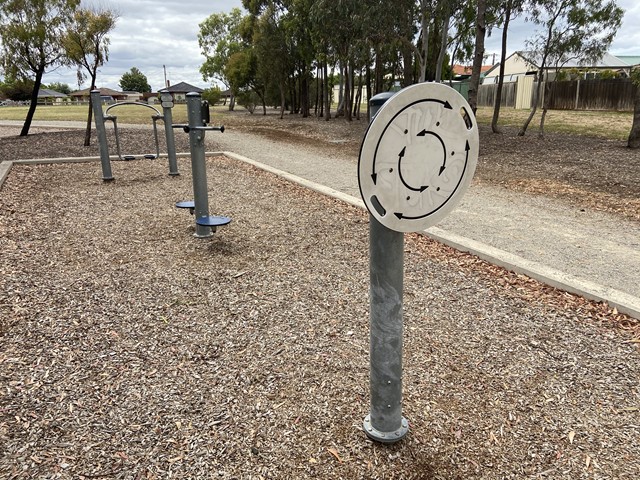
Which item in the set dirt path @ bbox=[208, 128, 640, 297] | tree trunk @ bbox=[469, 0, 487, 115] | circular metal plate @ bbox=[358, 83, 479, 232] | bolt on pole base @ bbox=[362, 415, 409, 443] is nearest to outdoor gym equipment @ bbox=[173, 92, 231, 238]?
dirt path @ bbox=[208, 128, 640, 297]

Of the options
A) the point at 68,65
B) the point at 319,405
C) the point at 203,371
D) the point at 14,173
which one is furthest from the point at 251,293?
the point at 68,65

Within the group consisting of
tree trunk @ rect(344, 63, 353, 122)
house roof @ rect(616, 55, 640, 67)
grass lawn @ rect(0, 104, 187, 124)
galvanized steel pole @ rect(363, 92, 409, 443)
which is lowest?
galvanized steel pole @ rect(363, 92, 409, 443)

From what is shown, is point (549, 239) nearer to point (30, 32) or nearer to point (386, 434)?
point (386, 434)

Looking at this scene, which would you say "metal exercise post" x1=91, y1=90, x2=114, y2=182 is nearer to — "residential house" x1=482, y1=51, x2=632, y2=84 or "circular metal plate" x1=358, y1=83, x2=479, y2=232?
"circular metal plate" x1=358, y1=83, x2=479, y2=232

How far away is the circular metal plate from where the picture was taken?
1.49m

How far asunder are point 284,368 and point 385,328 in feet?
3.11

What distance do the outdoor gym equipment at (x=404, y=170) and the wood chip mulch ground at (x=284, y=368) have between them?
0.68m

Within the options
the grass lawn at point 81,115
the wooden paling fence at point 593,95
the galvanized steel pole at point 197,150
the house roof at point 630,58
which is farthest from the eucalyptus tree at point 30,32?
the house roof at point 630,58

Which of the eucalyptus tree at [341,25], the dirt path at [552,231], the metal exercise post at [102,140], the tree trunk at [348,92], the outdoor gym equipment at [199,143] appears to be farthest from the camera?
the tree trunk at [348,92]

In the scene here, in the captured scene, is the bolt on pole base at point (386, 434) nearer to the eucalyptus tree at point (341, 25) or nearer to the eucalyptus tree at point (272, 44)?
the eucalyptus tree at point (341, 25)

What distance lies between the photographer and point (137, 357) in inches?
107

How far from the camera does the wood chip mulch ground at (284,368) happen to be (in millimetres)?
1998

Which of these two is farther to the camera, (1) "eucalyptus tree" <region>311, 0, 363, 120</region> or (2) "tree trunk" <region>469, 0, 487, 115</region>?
(1) "eucalyptus tree" <region>311, 0, 363, 120</region>

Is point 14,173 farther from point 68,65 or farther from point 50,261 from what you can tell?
point 68,65
